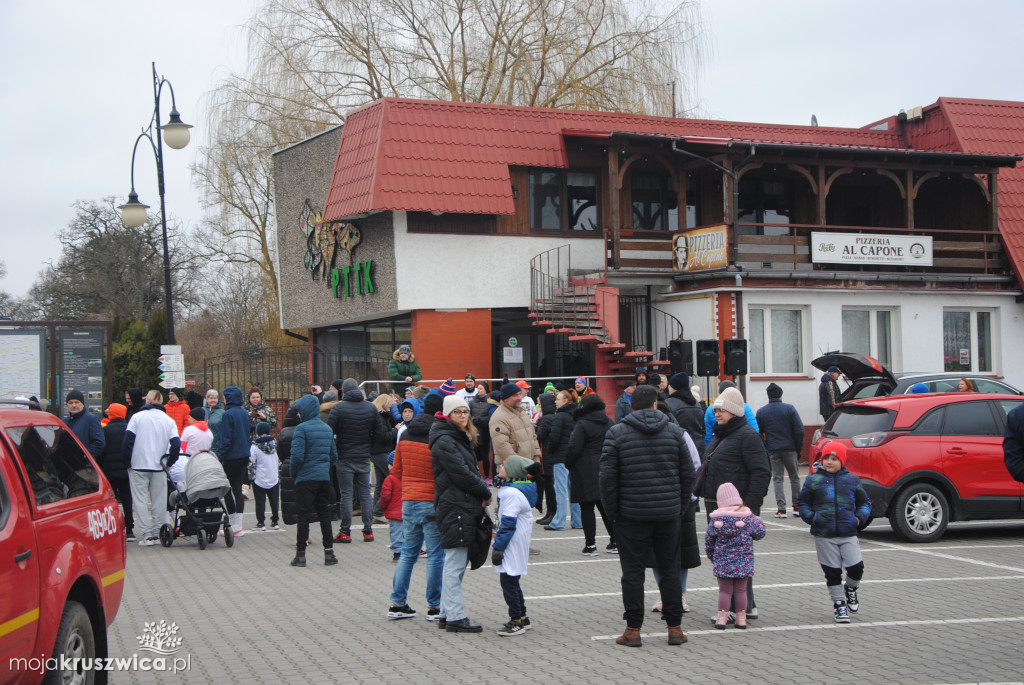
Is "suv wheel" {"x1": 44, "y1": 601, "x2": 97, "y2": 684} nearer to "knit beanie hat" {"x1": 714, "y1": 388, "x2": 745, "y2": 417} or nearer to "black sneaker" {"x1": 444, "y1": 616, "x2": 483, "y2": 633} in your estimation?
"black sneaker" {"x1": 444, "y1": 616, "x2": 483, "y2": 633}

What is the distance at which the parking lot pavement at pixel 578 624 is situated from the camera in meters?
7.06

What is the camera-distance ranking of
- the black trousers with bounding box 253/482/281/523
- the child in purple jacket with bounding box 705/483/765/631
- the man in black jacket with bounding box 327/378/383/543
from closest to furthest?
the child in purple jacket with bounding box 705/483/765/631 → the man in black jacket with bounding box 327/378/383/543 → the black trousers with bounding box 253/482/281/523

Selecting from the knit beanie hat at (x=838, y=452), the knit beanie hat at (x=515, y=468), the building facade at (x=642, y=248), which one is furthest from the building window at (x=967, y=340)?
the knit beanie hat at (x=515, y=468)

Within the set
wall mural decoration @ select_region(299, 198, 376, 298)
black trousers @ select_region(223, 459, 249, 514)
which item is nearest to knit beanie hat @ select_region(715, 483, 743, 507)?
A: black trousers @ select_region(223, 459, 249, 514)

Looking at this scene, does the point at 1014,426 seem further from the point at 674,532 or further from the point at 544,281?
the point at 544,281

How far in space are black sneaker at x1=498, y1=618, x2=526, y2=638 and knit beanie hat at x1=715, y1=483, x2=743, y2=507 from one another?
1847 millimetres

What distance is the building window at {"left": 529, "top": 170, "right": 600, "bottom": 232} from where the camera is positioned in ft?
82.9

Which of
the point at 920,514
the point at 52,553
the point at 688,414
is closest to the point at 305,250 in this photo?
the point at 688,414

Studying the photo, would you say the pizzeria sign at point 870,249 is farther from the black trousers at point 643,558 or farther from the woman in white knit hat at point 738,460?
the black trousers at point 643,558

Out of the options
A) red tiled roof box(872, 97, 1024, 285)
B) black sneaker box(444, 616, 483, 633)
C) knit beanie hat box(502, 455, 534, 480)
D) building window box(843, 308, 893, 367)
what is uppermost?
red tiled roof box(872, 97, 1024, 285)

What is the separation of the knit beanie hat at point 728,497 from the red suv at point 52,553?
4.49 m

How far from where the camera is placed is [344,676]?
702 centimetres

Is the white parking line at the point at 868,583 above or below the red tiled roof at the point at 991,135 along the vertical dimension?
below

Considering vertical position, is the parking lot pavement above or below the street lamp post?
below
